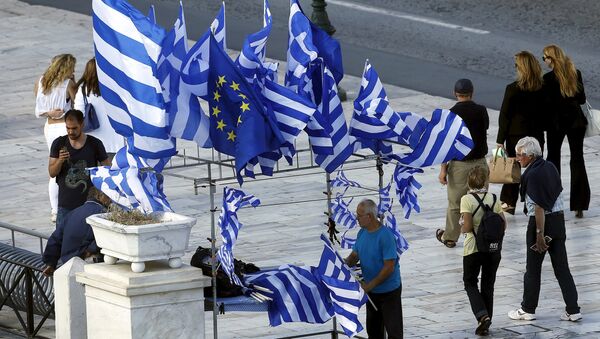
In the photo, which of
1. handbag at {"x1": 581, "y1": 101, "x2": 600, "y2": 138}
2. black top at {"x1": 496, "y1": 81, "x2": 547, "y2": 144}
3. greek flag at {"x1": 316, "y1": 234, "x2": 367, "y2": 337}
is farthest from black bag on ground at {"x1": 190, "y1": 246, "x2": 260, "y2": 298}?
handbag at {"x1": 581, "y1": 101, "x2": 600, "y2": 138}

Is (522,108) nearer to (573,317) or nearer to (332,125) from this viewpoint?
(573,317)

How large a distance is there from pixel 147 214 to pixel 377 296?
2.24 meters

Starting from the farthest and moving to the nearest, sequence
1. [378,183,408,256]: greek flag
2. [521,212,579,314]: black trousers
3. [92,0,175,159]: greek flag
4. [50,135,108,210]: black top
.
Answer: [50,135,108,210]: black top, [521,212,579,314]: black trousers, [378,183,408,256]: greek flag, [92,0,175,159]: greek flag

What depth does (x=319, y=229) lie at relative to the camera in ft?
61.2

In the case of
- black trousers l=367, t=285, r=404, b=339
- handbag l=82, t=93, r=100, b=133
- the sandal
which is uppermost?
handbag l=82, t=93, r=100, b=133

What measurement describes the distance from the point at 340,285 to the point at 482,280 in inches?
79.6

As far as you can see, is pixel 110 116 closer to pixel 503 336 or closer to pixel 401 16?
pixel 503 336

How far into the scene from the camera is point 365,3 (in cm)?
3011

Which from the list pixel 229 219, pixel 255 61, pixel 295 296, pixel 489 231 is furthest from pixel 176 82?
pixel 489 231

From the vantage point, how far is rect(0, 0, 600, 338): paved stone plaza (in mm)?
15124

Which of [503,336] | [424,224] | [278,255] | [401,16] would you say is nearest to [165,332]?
[503,336]

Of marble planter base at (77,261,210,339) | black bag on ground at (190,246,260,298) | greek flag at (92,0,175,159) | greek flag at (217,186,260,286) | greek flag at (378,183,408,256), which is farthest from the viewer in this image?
greek flag at (378,183,408,256)

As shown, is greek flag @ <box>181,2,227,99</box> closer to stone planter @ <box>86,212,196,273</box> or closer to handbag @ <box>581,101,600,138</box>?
stone planter @ <box>86,212,196,273</box>

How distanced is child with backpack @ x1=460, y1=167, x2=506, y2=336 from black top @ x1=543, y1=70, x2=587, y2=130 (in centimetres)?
438
